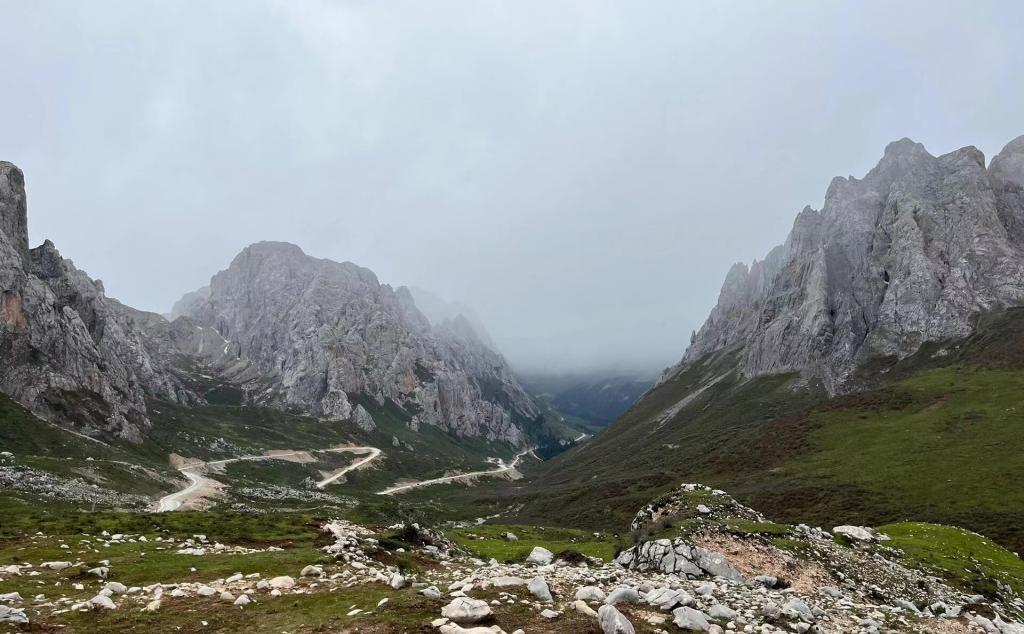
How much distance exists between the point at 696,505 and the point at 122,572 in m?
34.6

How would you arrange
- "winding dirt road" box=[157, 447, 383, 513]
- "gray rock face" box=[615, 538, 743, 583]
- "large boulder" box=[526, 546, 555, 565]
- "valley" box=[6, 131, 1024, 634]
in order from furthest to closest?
1. "winding dirt road" box=[157, 447, 383, 513]
2. "large boulder" box=[526, 546, 555, 565]
3. "gray rock face" box=[615, 538, 743, 583]
4. "valley" box=[6, 131, 1024, 634]

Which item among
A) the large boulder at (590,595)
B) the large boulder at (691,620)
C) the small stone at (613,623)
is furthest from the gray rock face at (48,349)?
the large boulder at (691,620)

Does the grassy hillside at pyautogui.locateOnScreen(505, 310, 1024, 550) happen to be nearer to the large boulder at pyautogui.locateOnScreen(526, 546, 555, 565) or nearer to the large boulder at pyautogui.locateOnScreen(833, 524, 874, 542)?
the large boulder at pyautogui.locateOnScreen(833, 524, 874, 542)

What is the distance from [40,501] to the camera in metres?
63.0

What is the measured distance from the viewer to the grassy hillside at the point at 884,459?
78.5 meters

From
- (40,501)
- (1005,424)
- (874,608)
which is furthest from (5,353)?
(1005,424)

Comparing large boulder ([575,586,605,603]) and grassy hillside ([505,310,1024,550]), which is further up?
large boulder ([575,586,605,603])

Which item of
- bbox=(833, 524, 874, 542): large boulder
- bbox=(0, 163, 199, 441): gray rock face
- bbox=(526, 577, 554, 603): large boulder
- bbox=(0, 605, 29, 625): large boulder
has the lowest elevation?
bbox=(833, 524, 874, 542): large boulder

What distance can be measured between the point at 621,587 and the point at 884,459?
10484 centimetres

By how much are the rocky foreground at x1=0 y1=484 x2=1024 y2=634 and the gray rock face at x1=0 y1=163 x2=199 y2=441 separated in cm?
13910

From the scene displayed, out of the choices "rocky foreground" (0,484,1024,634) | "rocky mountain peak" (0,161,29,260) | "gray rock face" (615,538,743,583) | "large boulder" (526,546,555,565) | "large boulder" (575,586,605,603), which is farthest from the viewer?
"rocky mountain peak" (0,161,29,260)

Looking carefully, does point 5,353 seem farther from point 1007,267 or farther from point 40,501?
point 1007,267

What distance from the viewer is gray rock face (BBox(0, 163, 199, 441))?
138 meters

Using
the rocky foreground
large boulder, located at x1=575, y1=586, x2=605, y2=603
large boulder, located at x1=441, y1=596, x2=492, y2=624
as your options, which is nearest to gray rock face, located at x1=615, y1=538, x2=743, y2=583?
the rocky foreground
